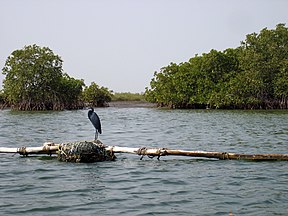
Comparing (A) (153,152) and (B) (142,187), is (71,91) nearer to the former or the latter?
(A) (153,152)

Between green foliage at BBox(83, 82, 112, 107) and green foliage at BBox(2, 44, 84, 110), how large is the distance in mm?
7926

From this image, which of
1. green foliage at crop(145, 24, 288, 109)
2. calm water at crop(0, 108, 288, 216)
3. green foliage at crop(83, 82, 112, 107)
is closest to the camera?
calm water at crop(0, 108, 288, 216)

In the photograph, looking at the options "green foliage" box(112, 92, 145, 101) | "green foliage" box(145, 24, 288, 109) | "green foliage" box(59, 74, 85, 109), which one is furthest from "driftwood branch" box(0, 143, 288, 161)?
"green foliage" box(112, 92, 145, 101)

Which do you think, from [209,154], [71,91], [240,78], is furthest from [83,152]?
[71,91]

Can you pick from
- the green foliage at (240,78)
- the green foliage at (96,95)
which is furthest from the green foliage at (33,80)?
the green foliage at (240,78)

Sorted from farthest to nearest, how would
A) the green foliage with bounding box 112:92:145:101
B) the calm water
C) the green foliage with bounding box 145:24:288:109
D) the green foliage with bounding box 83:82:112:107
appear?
1. the green foliage with bounding box 112:92:145:101
2. the green foliage with bounding box 83:82:112:107
3. the green foliage with bounding box 145:24:288:109
4. the calm water

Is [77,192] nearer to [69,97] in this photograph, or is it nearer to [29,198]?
[29,198]

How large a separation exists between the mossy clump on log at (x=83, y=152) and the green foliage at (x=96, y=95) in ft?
155

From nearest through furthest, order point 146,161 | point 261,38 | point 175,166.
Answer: point 175,166 → point 146,161 → point 261,38

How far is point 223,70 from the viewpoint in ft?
166

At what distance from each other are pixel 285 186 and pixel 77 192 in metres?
4.02

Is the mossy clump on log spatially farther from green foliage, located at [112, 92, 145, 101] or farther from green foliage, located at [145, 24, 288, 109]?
green foliage, located at [112, 92, 145, 101]

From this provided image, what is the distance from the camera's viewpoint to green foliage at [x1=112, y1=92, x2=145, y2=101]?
7001cm

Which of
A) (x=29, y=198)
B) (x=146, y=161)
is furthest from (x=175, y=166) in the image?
(x=29, y=198)
